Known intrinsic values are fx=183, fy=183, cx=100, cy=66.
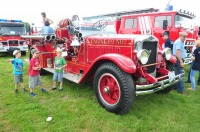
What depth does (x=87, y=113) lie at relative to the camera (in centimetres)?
343

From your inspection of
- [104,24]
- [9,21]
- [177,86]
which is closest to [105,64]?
[104,24]

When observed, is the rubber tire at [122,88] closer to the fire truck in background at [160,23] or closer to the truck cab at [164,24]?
the fire truck in background at [160,23]

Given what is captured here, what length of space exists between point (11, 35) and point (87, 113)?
9.43 metres

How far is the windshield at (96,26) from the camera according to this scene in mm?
Answer: 4762

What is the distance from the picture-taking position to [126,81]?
3082mm

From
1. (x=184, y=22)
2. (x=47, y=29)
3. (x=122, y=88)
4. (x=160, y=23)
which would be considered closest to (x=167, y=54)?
(x=122, y=88)

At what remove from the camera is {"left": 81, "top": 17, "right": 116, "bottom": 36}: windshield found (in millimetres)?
4762

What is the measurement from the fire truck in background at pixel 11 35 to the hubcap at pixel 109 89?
29.1 feet

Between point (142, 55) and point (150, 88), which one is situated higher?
point (142, 55)

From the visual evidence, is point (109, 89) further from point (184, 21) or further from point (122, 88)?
point (184, 21)

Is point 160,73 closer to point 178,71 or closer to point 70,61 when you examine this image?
point 178,71

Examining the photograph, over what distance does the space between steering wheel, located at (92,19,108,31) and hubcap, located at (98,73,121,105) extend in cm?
186

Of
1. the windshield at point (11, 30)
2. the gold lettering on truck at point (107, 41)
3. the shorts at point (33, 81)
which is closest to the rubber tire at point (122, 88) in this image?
the gold lettering on truck at point (107, 41)

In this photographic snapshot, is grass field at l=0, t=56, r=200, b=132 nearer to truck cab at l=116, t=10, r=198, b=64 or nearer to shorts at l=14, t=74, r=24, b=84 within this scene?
shorts at l=14, t=74, r=24, b=84
